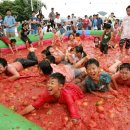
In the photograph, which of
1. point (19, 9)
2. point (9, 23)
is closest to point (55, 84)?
point (9, 23)

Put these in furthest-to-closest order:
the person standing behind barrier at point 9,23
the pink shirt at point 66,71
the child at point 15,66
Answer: the person standing behind barrier at point 9,23, the child at point 15,66, the pink shirt at point 66,71

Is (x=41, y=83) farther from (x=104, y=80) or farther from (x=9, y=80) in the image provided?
(x=104, y=80)

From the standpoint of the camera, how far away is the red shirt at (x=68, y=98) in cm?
428

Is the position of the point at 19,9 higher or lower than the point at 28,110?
higher

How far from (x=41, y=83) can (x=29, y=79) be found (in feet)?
2.01

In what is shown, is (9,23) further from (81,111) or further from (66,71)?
(81,111)

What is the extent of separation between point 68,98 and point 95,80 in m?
0.99

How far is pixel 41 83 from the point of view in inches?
251

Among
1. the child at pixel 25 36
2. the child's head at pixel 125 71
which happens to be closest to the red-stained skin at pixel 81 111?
the child's head at pixel 125 71

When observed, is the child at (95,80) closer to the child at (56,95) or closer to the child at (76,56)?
the child at (56,95)

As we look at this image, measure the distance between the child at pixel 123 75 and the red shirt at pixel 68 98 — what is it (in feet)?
3.21

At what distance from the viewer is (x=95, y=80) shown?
17.2 feet

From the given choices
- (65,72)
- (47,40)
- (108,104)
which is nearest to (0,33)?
(47,40)

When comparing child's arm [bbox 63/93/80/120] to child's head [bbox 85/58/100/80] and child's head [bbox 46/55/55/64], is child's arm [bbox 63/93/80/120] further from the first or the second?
child's head [bbox 46/55/55/64]
